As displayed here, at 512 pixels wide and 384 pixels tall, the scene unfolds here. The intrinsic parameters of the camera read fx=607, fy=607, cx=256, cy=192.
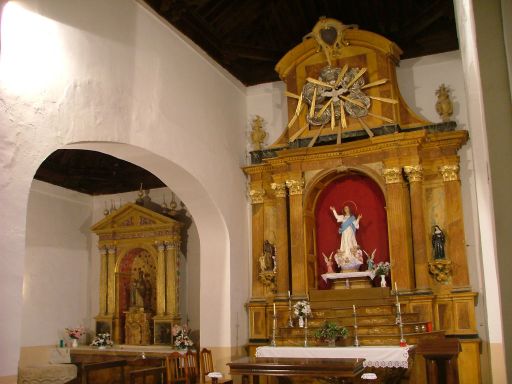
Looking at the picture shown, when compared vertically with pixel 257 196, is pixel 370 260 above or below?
below

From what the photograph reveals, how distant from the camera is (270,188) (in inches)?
455

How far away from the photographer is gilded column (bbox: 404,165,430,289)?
989 centimetres

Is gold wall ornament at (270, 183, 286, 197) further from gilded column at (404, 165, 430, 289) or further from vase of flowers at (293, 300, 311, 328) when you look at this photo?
gilded column at (404, 165, 430, 289)

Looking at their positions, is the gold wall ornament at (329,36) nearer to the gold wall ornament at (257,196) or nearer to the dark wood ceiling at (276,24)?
the dark wood ceiling at (276,24)

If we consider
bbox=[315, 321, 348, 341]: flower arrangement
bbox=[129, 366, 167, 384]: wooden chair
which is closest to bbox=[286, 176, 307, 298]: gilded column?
bbox=[315, 321, 348, 341]: flower arrangement

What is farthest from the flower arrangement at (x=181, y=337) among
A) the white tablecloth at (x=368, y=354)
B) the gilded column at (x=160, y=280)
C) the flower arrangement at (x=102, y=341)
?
the white tablecloth at (x=368, y=354)

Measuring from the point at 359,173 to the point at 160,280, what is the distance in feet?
15.4

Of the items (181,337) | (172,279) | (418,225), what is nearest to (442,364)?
(418,225)

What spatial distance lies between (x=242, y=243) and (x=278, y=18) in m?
4.10

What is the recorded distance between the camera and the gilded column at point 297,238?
417 inches

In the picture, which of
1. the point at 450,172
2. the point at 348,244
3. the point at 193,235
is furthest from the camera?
the point at 193,235

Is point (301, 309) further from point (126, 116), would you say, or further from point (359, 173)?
point (126, 116)

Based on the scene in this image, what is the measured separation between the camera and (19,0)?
6676 mm

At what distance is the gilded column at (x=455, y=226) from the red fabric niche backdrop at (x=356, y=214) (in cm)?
115
